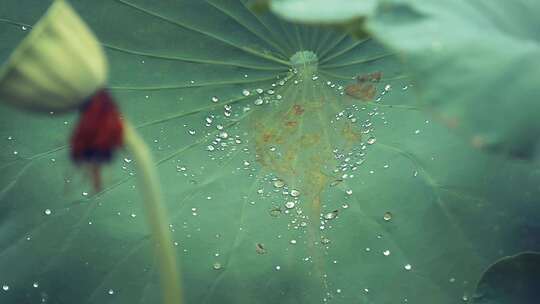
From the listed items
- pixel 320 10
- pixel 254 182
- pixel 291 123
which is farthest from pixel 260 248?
pixel 320 10

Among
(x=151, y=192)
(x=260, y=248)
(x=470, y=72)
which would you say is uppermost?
(x=260, y=248)

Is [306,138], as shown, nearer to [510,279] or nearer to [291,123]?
[291,123]

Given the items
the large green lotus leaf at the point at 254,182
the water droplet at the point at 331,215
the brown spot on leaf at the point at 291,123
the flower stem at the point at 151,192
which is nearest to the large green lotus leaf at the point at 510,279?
the large green lotus leaf at the point at 254,182

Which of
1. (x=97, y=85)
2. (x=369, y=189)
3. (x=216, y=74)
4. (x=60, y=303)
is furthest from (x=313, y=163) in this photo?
(x=97, y=85)

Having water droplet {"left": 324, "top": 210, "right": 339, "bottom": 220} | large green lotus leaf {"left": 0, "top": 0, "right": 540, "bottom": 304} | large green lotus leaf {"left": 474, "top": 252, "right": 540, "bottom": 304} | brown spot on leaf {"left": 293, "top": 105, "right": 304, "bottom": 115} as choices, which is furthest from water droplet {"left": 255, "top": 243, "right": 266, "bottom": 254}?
large green lotus leaf {"left": 474, "top": 252, "right": 540, "bottom": 304}

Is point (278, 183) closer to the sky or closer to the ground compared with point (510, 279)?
closer to the sky

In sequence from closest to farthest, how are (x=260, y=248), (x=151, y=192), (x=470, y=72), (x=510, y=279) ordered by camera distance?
(x=151, y=192)
(x=470, y=72)
(x=510, y=279)
(x=260, y=248)
